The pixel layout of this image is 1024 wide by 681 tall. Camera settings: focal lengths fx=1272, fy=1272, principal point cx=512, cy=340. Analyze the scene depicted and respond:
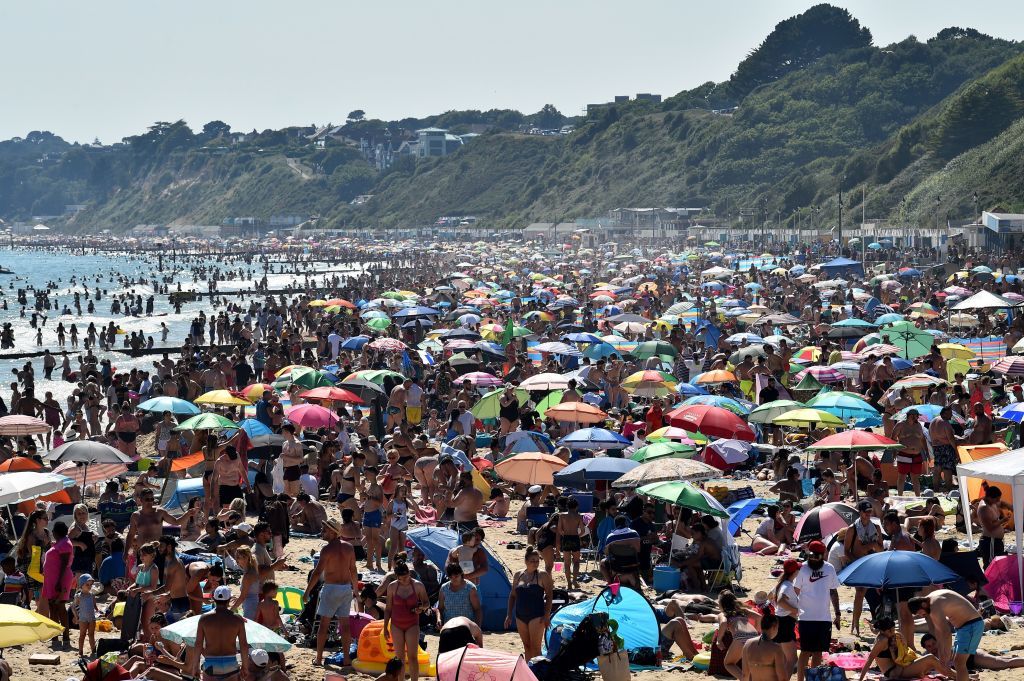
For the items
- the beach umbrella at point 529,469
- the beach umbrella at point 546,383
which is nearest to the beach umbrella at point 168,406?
the beach umbrella at point 546,383

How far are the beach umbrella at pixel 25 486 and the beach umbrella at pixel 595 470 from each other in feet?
15.4

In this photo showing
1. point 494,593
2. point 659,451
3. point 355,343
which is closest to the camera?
point 494,593

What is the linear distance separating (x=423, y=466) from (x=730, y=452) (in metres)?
3.61

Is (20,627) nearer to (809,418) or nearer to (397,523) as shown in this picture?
(397,523)

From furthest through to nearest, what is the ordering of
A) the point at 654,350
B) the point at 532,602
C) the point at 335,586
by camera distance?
the point at 654,350
the point at 335,586
the point at 532,602

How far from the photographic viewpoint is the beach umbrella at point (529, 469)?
12.8 meters

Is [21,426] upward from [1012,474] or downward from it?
downward

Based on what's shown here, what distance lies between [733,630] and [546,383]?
31.4 feet

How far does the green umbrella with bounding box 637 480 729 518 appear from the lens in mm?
10484

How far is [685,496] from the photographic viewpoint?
10531mm

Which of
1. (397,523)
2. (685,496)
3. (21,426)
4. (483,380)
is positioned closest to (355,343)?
(483,380)

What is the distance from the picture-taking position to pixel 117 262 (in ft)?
429

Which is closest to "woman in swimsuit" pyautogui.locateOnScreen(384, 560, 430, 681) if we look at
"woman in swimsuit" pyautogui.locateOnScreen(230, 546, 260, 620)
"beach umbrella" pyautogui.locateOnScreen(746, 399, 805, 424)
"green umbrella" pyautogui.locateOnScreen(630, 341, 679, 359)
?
"woman in swimsuit" pyautogui.locateOnScreen(230, 546, 260, 620)

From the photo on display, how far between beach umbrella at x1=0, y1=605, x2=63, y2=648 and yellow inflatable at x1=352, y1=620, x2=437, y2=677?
2146 millimetres
